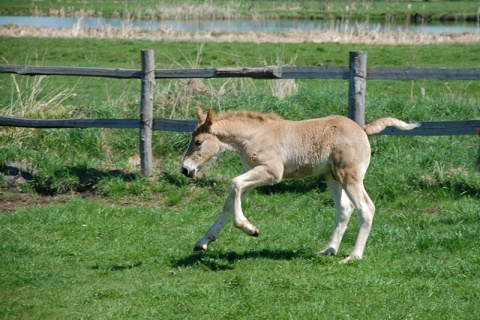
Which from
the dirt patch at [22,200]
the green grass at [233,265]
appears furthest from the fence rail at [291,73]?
the dirt patch at [22,200]

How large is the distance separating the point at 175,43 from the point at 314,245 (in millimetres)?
22907

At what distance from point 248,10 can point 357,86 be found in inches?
1696

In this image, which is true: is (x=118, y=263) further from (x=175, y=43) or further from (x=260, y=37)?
(x=260, y=37)

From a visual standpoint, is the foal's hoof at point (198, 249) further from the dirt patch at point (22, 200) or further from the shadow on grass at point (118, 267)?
the dirt patch at point (22, 200)

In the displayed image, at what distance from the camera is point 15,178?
12.7 metres

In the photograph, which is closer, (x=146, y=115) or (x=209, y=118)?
(x=209, y=118)

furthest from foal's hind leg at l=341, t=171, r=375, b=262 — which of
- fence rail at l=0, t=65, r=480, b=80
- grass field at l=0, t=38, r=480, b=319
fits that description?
fence rail at l=0, t=65, r=480, b=80

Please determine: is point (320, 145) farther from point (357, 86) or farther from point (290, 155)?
point (357, 86)

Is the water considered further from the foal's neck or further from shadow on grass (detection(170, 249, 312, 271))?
shadow on grass (detection(170, 249, 312, 271))

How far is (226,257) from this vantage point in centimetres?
895

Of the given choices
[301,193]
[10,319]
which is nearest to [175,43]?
[301,193]

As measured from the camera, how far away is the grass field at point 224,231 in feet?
24.6

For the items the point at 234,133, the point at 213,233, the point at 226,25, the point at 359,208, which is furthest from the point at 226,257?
the point at 226,25

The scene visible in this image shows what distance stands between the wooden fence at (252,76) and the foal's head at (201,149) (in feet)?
10.8
